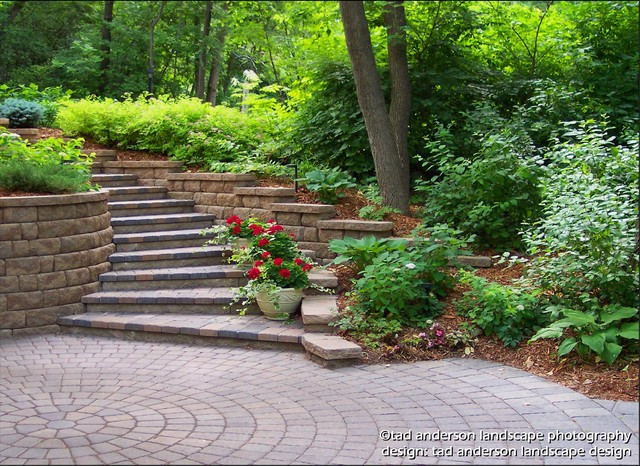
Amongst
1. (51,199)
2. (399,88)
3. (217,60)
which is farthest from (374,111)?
(217,60)

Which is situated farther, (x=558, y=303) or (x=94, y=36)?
(x=94, y=36)

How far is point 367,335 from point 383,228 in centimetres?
177

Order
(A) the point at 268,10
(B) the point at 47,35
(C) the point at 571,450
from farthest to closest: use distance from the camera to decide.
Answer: (B) the point at 47,35 → (A) the point at 268,10 → (C) the point at 571,450

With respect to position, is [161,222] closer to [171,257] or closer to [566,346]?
[171,257]

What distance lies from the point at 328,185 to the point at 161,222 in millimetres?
2157

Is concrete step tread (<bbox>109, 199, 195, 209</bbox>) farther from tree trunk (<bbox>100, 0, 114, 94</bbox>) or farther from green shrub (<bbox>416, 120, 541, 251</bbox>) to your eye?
tree trunk (<bbox>100, 0, 114, 94</bbox>)

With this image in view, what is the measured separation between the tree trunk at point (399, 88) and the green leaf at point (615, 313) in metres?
3.88

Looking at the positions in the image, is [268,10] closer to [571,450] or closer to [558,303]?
[558,303]

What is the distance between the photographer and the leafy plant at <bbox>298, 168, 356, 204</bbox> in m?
7.92

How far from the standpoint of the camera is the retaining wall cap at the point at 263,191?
320 inches

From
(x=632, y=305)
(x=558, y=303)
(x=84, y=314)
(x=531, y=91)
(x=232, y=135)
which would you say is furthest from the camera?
(x=232, y=135)

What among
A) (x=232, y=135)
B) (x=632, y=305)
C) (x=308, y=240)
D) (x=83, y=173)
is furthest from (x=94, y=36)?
(x=632, y=305)

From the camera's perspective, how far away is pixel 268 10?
53.5ft

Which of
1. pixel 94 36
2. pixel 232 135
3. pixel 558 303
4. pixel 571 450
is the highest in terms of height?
pixel 94 36
